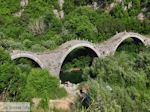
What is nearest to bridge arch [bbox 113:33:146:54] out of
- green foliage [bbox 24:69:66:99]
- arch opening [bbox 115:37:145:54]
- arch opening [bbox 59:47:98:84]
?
arch opening [bbox 115:37:145:54]

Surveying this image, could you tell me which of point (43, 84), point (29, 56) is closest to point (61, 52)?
point (29, 56)

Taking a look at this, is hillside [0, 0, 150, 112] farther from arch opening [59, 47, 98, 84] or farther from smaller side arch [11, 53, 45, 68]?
smaller side arch [11, 53, 45, 68]

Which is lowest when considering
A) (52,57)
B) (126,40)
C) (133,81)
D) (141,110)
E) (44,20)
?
(141,110)

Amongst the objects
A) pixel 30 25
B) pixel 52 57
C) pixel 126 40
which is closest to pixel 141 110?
pixel 52 57

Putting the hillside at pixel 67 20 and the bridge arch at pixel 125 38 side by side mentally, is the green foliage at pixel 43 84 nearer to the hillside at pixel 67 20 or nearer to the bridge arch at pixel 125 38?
the hillside at pixel 67 20

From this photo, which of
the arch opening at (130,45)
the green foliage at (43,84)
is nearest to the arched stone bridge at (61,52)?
the arch opening at (130,45)

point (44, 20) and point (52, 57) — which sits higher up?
point (44, 20)

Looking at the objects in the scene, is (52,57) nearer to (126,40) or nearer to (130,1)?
(126,40)

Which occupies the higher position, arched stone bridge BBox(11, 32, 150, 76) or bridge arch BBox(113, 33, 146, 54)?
bridge arch BBox(113, 33, 146, 54)
